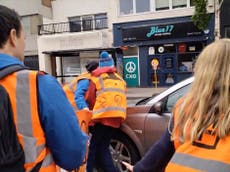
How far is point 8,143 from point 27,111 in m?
0.19

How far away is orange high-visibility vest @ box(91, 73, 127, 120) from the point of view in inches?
183

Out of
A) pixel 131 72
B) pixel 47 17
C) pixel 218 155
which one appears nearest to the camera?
pixel 218 155

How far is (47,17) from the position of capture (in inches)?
1109

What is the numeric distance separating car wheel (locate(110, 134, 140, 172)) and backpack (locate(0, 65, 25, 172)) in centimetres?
343

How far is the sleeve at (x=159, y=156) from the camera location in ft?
6.88

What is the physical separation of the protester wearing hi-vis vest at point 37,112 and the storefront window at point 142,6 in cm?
2373

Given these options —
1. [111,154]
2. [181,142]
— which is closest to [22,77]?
[181,142]

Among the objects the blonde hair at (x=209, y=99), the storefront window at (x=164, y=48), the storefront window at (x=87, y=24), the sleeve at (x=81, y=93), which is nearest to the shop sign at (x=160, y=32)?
the storefront window at (x=164, y=48)

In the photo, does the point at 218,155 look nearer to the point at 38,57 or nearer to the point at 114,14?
the point at 114,14

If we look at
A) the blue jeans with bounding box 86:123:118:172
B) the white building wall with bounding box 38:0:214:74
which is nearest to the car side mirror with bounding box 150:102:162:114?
Result: the blue jeans with bounding box 86:123:118:172

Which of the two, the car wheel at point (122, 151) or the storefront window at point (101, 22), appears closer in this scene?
the car wheel at point (122, 151)

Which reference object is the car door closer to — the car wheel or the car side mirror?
the car side mirror

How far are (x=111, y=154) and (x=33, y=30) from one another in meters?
25.3

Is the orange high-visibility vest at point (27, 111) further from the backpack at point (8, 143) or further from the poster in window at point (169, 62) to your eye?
the poster in window at point (169, 62)
